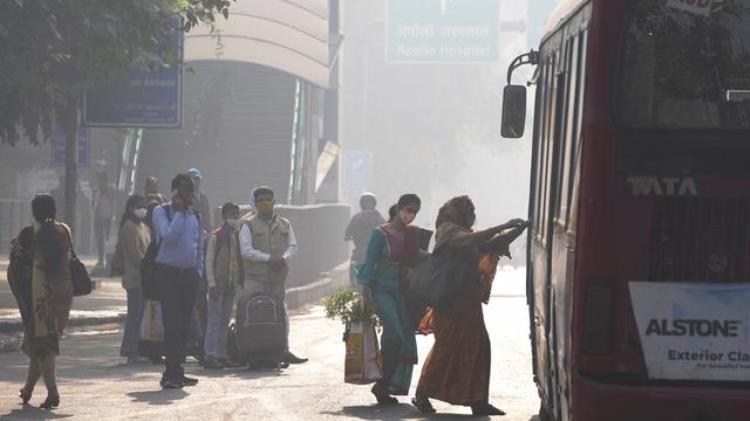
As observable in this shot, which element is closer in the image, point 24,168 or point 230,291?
point 230,291

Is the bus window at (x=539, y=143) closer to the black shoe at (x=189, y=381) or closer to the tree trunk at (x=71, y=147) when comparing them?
the black shoe at (x=189, y=381)

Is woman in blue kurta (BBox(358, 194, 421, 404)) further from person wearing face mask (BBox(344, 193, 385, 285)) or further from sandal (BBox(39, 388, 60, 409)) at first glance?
person wearing face mask (BBox(344, 193, 385, 285))

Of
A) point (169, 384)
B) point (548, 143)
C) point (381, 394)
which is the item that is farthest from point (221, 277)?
point (548, 143)

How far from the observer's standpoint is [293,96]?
4700 centimetres

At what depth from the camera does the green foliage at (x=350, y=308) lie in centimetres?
1620

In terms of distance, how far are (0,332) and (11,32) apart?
11.0 ft

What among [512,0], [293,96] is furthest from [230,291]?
[512,0]

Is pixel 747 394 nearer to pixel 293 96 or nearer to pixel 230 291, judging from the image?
pixel 230 291

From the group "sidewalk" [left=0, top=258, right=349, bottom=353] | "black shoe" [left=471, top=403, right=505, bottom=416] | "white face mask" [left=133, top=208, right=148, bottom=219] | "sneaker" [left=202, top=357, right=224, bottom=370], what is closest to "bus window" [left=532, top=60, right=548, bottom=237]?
"black shoe" [left=471, top=403, right=505, bottom=416]

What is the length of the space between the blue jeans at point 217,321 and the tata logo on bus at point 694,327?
1025 cm

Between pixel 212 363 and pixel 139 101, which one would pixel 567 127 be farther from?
pixel 139 101

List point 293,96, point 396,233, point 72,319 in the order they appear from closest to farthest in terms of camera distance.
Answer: point 396,233 → point 72,319 → point 293,96

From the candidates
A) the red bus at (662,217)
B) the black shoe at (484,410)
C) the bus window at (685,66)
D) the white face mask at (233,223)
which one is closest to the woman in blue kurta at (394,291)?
the black shoe at (484,410)

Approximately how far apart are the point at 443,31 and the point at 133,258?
37.8 m
